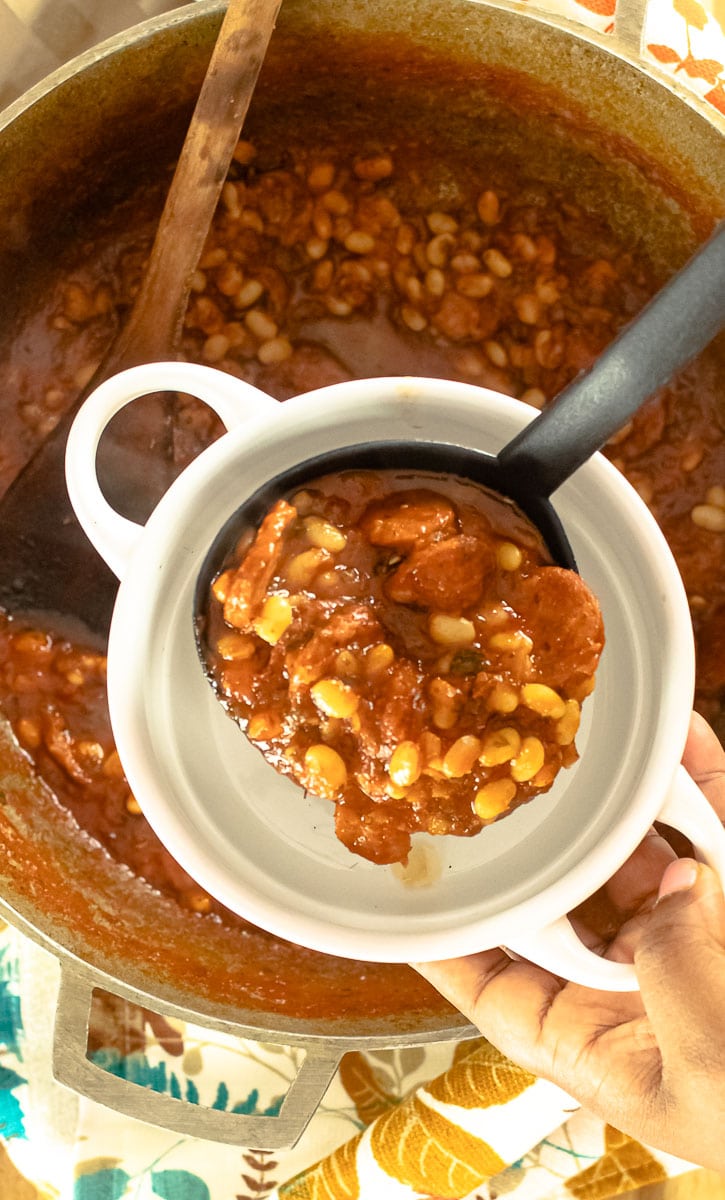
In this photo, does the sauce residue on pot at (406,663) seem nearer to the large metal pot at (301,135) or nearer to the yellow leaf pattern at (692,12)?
the large metal pot at (301,135)

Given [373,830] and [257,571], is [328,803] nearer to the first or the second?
[373,830]

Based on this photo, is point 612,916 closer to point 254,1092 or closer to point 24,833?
point 254,1092

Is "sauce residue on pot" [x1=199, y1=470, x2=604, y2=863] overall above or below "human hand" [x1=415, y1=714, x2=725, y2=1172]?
above

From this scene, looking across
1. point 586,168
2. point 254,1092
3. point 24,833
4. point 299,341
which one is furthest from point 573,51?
point 254,1092

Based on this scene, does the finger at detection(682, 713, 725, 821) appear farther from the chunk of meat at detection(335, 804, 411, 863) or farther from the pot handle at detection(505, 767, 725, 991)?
the chunk of meat at detection(335, 804, 411, 863)

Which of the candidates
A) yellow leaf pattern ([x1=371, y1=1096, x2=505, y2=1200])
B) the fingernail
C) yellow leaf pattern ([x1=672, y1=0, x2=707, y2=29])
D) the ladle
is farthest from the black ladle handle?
yellow leaf pattern ([x1=371, y1=1096, x2=505, y2=1200])

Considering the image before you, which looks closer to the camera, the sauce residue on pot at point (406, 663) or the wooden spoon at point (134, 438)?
the sauce residue on pot at point (406, 663)

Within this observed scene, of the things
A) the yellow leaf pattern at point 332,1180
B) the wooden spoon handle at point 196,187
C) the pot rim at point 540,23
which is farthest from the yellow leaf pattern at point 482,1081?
the pot rim at point 540,23
